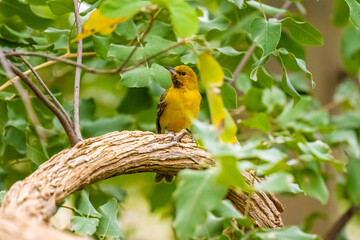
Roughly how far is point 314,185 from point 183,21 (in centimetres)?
128

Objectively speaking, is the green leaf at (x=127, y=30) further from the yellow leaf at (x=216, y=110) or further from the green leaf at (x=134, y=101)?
the yellow leaf at (x=216, y=110)

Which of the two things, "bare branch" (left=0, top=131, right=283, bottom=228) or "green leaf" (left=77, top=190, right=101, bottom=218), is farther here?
"green leaf" (left=77, top=190, right=101, bottom=218)

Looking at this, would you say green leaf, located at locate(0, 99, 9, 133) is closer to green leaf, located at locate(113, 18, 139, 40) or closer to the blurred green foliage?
the blurred green foliage

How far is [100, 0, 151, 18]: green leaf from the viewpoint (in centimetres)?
168

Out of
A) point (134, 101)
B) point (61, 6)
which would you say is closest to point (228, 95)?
point (134, 101)

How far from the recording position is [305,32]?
108 inches

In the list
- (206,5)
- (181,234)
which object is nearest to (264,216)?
(181,234)

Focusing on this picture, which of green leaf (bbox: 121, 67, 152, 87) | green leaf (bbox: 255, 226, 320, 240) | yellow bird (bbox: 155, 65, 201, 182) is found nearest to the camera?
green leaf (bbox: 255, 226, 320, 240)

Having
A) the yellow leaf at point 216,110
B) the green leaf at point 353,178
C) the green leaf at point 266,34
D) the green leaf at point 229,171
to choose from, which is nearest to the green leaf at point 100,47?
the green leaf at point 266,34

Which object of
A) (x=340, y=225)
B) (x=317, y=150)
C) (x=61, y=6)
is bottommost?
(x=340, y=225)

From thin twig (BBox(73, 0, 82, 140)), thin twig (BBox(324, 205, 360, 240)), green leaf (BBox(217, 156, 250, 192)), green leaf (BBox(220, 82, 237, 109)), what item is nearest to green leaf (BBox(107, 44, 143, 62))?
thin twig (BBox(73, 0, 82, 140))

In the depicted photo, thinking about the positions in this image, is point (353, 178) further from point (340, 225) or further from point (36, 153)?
point (36, 153)

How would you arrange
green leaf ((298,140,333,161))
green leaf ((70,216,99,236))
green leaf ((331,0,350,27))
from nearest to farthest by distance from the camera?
green leaf ((70,216,99,236)) → green leaf ((298,140,333,161)) → green leaf ((331,0,350,27))

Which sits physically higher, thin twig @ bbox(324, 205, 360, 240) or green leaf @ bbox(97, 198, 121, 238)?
green leaf @ bbox(97, 198, 121, 238)
